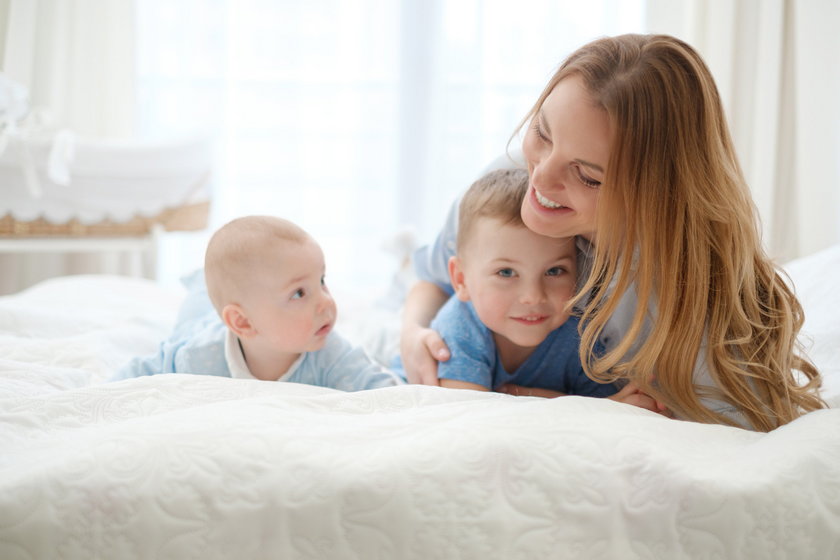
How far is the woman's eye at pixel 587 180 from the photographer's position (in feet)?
3.31

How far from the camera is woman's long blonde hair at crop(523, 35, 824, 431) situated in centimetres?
95

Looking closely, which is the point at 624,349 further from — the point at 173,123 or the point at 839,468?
the point at 173,123

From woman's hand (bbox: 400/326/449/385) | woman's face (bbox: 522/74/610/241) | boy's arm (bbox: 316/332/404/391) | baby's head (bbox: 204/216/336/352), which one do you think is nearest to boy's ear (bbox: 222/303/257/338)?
baby's head (bbox: 204/216/336/352)

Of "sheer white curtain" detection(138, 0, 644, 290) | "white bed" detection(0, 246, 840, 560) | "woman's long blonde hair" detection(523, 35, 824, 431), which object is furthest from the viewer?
"sheer white curtain" detection(138, 0, 644, 290)

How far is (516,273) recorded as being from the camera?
45.1 inches

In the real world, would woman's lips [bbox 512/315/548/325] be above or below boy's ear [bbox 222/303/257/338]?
above

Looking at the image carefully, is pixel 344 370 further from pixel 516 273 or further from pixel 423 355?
pixel 516 273

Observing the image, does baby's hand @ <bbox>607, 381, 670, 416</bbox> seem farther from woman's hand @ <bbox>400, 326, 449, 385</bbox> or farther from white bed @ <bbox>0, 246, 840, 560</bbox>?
woman's hand @ <bbox>400, 326, 449, 385</bbox>

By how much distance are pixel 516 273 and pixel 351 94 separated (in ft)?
9.05

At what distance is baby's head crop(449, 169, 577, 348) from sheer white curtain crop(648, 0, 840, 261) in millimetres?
2690

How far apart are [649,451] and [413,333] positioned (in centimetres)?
58

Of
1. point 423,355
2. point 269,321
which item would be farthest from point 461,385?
point 269,321

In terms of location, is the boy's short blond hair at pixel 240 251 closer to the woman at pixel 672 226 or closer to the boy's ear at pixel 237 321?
the boy's ear at pixel 237 321

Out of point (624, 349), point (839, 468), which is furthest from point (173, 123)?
point (839, 468)
